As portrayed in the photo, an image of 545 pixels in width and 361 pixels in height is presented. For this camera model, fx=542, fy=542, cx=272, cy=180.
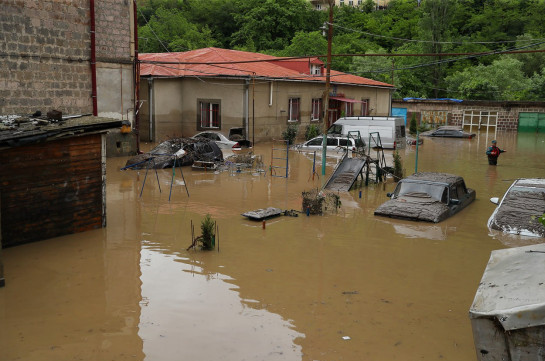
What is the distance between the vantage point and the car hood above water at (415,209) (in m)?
14.2

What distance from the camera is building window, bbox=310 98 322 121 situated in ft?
121

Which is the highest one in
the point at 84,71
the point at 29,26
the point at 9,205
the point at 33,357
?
the point at 29,26

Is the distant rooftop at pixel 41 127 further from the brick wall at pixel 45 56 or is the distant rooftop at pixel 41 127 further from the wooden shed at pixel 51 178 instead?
the brick wall at pixel 45 56

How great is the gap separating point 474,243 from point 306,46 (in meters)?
43.8

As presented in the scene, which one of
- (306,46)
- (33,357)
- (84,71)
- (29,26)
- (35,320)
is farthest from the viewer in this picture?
(306,46)

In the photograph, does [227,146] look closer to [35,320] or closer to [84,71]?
[84,71]

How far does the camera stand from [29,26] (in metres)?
18.2

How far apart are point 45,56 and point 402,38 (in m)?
56.0

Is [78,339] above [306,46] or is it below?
below

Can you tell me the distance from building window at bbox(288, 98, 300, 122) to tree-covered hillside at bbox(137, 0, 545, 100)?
759 inches

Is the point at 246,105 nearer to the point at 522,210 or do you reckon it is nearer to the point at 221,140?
the point at 221,140

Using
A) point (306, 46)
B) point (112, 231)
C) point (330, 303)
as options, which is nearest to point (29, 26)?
point (112, 231)

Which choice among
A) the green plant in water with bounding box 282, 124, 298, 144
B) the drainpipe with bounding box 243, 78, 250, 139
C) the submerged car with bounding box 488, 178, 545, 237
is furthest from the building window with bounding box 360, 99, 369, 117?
the submerged car with bounding box 488, 178, 545, 237

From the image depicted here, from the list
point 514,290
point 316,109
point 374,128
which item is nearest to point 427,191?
point 514,290
